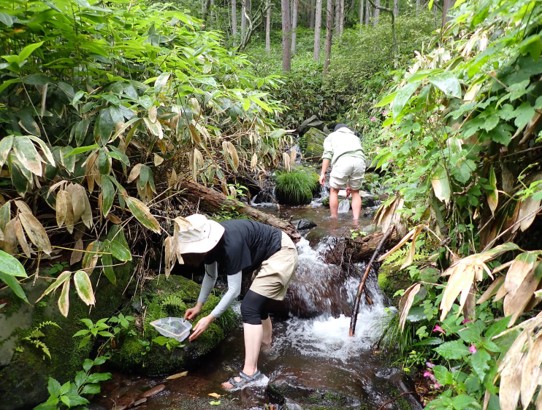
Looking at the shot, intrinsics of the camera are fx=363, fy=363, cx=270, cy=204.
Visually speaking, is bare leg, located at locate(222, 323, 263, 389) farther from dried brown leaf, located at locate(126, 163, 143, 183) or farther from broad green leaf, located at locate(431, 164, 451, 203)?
broad green leaf, located at locate(431, 164, 451, 203)

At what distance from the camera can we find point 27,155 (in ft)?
7.41

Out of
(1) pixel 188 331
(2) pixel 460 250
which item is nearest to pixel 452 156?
(2) pixel 460 250

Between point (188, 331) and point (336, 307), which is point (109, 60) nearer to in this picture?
point (188, 331)

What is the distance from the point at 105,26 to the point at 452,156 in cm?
296

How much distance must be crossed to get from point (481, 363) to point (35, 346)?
3071mm

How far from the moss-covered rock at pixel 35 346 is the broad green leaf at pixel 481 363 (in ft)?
9.63

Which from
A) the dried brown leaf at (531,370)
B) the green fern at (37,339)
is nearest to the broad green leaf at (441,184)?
the dried brown leaf at (531,370)

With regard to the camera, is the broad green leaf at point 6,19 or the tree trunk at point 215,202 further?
the tree trunk at point 215,202

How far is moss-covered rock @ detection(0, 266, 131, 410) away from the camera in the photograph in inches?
103

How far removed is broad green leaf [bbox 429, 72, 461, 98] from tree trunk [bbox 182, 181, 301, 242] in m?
3.56

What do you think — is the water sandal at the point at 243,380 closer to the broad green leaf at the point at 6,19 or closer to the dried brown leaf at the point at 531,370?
the dried brown leaf at the point at 531,370

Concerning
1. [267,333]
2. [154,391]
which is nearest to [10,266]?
[154,391]

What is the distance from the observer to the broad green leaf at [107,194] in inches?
108

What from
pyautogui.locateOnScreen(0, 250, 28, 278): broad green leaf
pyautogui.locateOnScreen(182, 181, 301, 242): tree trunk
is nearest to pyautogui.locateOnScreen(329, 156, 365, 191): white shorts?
pyautogui.locateOnScreen(182, 181, 301, 242): tree trunk
